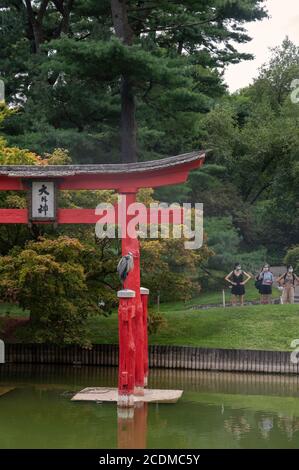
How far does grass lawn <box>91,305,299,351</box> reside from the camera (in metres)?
19.8

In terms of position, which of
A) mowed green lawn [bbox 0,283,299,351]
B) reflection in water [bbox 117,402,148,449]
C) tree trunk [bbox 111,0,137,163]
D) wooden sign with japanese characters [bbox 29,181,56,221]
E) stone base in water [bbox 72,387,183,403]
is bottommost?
reflection in water [bbox 117,402,148,449]

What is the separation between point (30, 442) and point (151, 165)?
215 inches

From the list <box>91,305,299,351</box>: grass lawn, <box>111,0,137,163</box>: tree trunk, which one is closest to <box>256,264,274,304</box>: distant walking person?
<box>91,305,299,351</box>: grass lawn

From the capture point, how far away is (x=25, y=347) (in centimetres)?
1998

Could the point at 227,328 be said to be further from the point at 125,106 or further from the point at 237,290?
the point at 125,106

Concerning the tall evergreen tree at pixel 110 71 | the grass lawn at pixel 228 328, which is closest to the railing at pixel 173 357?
the grass lawn at pixel 228 328

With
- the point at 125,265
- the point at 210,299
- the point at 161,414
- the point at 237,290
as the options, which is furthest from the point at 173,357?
the point at 210,299

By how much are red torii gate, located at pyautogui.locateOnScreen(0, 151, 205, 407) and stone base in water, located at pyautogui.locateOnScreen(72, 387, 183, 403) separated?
0.90ft

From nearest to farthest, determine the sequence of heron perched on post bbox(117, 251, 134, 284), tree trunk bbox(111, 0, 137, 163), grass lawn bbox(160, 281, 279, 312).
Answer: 1. heron perched on post bbox(117, 251, 134, 284)
2. tree trunk bbox(111, 0, 137, 163)
3. grass lawn bbox(160, 281, 279, 312)

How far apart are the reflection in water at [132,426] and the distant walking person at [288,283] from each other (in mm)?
9605

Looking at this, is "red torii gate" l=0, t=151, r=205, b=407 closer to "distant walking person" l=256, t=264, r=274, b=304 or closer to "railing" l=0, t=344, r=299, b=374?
"railing" l=0, t=344, r=299, b=374

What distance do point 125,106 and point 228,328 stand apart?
8.68 m

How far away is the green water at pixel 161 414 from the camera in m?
11.6

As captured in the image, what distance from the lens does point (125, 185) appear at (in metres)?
14.5
